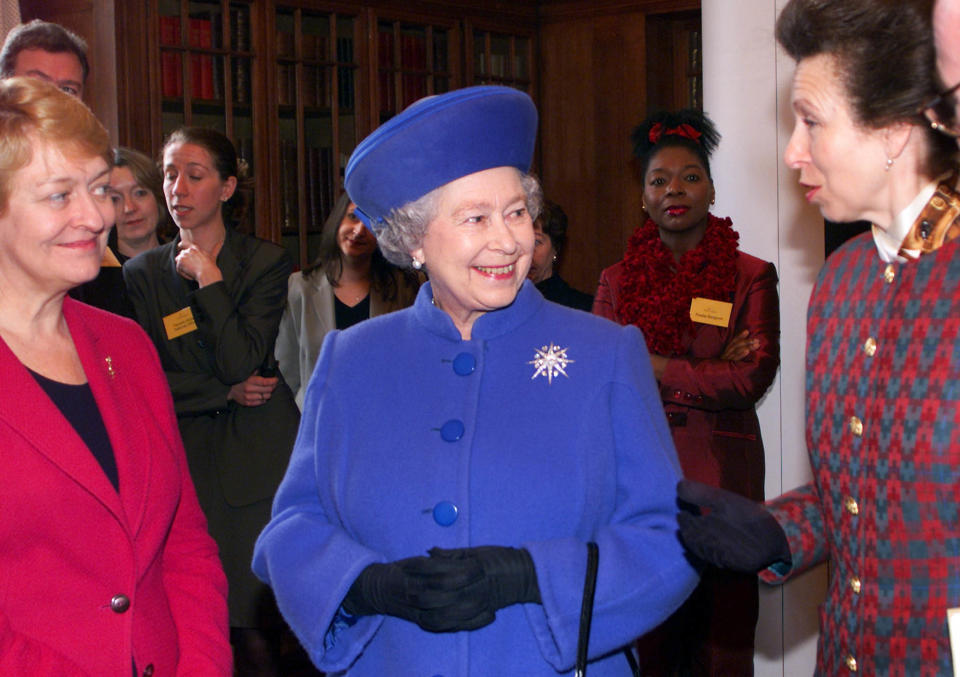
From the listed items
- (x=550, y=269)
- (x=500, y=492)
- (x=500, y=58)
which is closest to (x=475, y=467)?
(x=500, y=492)

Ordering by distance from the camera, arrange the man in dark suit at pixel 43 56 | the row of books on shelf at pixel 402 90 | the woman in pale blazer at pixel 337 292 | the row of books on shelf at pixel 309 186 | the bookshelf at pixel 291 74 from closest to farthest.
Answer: the man in dark suit at pixel 43 56
the woman in pale blazer at pixel 337 292
the bookshelf at pixel 291 74
the row of books on shelf at pixel 309 186
the row of books on shelf at pixel 402 90

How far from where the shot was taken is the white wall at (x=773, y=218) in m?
3.22

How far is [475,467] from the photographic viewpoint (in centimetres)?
162

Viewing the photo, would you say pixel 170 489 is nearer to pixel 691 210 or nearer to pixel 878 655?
pixel 878 655

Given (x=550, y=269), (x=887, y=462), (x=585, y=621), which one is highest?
(x=550, y=269)

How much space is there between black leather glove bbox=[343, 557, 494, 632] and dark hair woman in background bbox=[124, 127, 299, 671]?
156cm

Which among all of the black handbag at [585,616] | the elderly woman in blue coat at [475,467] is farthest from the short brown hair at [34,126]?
the black handbag at [585,616]

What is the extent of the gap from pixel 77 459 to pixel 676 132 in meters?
2.36

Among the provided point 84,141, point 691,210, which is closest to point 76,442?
point 84,141

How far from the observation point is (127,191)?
3898mm

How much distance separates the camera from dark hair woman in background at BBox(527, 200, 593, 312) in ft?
12.9

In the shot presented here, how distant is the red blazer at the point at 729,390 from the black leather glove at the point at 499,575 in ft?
5.37

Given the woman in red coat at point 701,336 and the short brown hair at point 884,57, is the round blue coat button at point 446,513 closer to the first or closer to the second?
the short brown hair at point 884,57

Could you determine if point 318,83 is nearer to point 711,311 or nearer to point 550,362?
point 711,311
